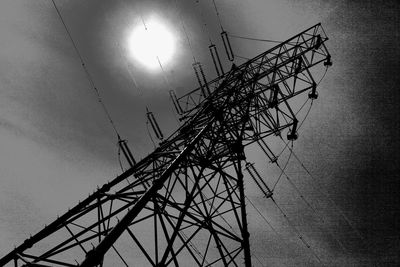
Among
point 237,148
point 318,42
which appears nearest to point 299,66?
point 318,42

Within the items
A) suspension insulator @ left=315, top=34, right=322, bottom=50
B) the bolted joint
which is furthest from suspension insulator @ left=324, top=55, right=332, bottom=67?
the bolted joint

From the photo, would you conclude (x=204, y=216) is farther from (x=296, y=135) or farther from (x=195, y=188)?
(x=296, y=135)

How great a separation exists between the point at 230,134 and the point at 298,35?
600 centimetres

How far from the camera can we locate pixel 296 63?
44.9 ft

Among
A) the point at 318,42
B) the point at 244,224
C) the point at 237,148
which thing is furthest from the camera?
the point at 318,42

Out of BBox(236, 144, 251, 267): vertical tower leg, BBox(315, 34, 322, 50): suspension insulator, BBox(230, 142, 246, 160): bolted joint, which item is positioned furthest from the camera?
BBox(315, 34, 322, 50): suspension insulator

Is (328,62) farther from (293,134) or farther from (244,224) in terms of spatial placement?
(244,224)

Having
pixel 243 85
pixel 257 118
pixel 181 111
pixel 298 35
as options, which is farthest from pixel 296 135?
pixel 181 111

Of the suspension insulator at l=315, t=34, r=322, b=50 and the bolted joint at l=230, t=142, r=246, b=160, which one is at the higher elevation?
the suspension insulator at l=315, t=34, r=322, b=50

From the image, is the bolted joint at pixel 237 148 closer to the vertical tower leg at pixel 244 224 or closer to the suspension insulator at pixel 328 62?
the vertical tower leg at pixel 244 224

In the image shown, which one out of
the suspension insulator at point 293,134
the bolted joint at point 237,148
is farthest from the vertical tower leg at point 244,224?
the suspension insulator at point 293,134

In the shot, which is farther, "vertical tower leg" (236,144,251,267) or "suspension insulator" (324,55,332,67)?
"suspension insulator" (324,55,332,67)

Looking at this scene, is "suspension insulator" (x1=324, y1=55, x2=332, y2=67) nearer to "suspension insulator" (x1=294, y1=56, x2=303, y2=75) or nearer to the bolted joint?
"suspension insulator" (x1=294, y1=56, x2=303, y2=75)

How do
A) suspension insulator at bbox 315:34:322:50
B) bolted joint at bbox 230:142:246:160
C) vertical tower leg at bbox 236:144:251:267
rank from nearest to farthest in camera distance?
vertical tower leg at bbox 236:144:251:267, bolted joint at bbox 230:142:246:160, suspension insulator at bbox 315:34:322:50
